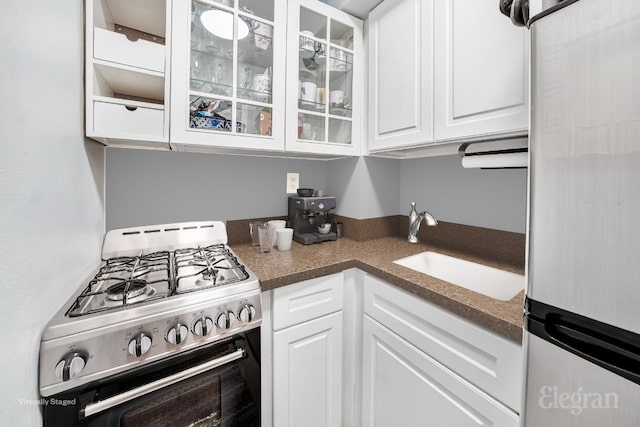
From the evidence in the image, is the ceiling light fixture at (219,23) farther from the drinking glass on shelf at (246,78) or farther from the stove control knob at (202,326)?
the stove control knob at (202,326)

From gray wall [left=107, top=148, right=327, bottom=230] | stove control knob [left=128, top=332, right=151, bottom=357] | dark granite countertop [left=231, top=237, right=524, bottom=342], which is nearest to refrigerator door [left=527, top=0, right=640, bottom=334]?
dark granite countertop [left=231, top=237, right=524, bottom=342]

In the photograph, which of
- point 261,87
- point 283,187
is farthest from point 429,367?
point 261,87

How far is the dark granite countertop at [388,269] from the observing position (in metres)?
0.71

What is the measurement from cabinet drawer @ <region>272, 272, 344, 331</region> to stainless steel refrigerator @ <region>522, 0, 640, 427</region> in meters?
0.70

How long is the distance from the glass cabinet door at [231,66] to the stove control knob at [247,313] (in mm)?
728

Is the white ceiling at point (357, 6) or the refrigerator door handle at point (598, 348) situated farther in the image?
the white ceiling at point (357, 6)

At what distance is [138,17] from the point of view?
107 cm

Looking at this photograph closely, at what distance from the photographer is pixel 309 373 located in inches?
40.9

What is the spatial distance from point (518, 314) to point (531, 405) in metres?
0.26

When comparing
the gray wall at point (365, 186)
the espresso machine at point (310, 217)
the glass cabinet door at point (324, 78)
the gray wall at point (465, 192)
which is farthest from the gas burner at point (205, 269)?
the gray wall at point (465, 192)

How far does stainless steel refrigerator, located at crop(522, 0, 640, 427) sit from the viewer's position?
14.6 inches

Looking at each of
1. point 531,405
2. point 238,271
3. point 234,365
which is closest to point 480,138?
point 531,405

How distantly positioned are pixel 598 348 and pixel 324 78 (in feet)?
4.60

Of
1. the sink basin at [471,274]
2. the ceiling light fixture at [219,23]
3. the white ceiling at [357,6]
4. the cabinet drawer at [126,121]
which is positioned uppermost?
the white ceiling at [357,6]
